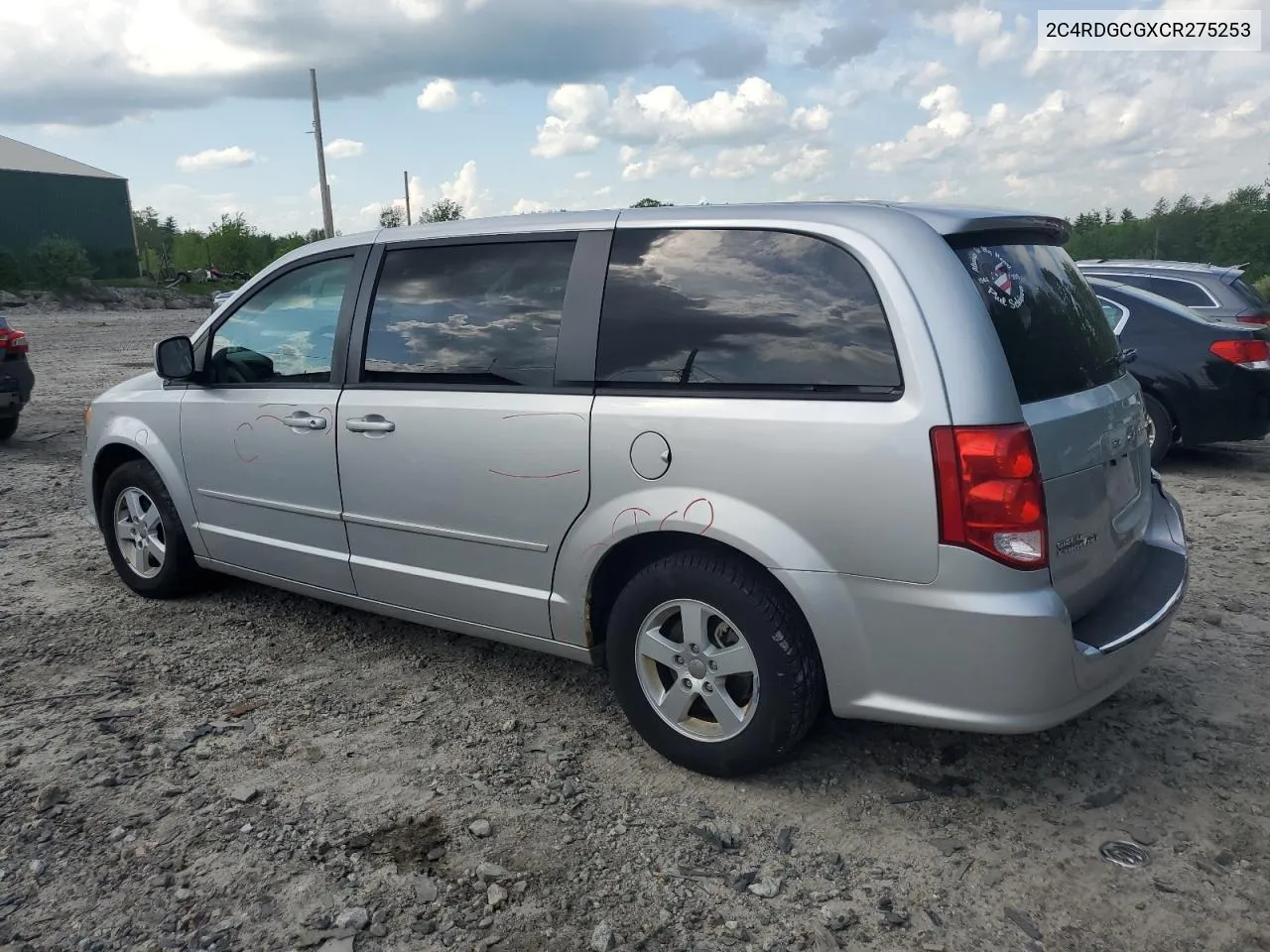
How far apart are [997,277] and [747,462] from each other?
3.03 feet

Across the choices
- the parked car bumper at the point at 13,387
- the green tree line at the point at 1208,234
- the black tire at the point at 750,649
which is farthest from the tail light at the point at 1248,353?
the green tree line at the point at 1208,234

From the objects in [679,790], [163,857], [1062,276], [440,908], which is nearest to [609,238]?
[1062,276]

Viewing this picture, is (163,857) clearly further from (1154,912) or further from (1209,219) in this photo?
(1209,219)

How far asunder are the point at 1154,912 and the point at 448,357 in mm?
2785

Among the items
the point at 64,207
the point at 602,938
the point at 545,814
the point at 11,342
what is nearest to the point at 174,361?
the point at 545,814

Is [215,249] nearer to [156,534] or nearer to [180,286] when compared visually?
[180,286]

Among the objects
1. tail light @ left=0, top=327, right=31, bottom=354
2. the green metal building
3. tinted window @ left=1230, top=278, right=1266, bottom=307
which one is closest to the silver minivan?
tinted window @ left=1230, top=278, right=1266, bottom=307

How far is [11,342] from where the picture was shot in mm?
9703

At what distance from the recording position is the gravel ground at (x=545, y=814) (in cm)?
258

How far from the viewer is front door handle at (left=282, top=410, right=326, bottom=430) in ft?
13.3

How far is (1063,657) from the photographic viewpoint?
8.95 ft

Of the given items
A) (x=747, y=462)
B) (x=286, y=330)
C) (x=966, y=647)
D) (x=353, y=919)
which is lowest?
(x=353, y=919)

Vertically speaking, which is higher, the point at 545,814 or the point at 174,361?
the point at 174,361

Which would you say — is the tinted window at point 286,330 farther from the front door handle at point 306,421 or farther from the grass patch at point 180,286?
the grass patch at point 180,286
